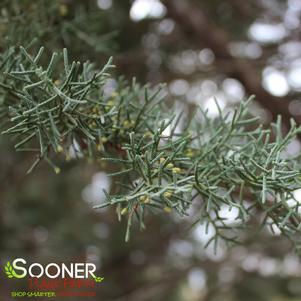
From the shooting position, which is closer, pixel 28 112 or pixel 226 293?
pixel 28 112

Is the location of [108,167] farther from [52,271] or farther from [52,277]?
[52,277]

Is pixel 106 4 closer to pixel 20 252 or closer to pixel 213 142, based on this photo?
pixel 213 142

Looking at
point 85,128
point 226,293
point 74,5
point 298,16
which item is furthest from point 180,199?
point 226,293


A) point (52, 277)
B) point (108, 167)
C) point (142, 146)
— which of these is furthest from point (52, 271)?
point (142, 146)

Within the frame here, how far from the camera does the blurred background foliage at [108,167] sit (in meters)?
2.09

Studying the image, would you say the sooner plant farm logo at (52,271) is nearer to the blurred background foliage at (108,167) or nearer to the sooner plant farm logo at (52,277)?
the sooner plant farm logo at (52,277)

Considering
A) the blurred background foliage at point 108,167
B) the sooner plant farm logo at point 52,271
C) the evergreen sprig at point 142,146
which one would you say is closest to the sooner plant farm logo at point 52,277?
the sooner plant farm logo at point 52,271

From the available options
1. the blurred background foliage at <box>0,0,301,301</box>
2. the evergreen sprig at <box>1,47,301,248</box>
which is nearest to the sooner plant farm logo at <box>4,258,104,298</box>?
the blurred background foliage at <box>0,0,301,301</box>

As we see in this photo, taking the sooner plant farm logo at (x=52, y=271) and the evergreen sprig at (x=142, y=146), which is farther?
the sooner plant farm logo at (x=52, y=271)

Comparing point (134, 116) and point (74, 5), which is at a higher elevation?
point (74, 5)

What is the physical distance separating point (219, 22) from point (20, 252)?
5.64ft

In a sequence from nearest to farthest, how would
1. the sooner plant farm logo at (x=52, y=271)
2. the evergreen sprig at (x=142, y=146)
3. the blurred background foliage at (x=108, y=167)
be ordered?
1. the evergreen sprig at (x=142, y=146)
2. the sooner plant farm logo at (x=52, y=271)
3. the blurred background foliage at (x=108, y=167)

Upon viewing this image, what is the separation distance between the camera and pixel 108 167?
2623 mm

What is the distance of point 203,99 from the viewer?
309cm
